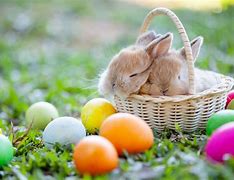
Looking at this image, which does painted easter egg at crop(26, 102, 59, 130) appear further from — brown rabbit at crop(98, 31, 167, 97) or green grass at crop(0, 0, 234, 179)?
brown rabbit at crop(98, 31, 167, 97)

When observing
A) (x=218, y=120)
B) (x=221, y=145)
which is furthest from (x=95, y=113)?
(x=221, y=145)

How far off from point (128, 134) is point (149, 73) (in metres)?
0.76

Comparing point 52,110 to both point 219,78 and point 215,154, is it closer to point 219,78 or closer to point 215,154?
point 219,78

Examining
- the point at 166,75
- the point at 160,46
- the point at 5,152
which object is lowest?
the point at 5,152

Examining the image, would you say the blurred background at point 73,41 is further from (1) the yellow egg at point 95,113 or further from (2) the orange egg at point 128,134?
(2) the orange egg at point 128,134

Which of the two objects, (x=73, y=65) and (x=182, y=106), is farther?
(x=73, y=65)

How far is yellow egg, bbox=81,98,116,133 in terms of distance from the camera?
369 centimetres

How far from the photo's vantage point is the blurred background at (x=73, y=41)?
18.4ft

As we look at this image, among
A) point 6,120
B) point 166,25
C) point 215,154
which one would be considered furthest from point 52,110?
point 166,25

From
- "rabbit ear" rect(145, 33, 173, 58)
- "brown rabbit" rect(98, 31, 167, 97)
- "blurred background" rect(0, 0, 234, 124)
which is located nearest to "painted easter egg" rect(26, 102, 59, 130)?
"blurred background" rect(0, 0, 234, 124)

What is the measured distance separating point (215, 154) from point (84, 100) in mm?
2661

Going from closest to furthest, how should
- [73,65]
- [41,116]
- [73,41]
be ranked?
1. [41,116]
2. [73,65]
3. [73,41]

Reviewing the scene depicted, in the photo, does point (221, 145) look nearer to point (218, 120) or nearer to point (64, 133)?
point (218, 120)

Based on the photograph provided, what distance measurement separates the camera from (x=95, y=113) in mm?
3703
